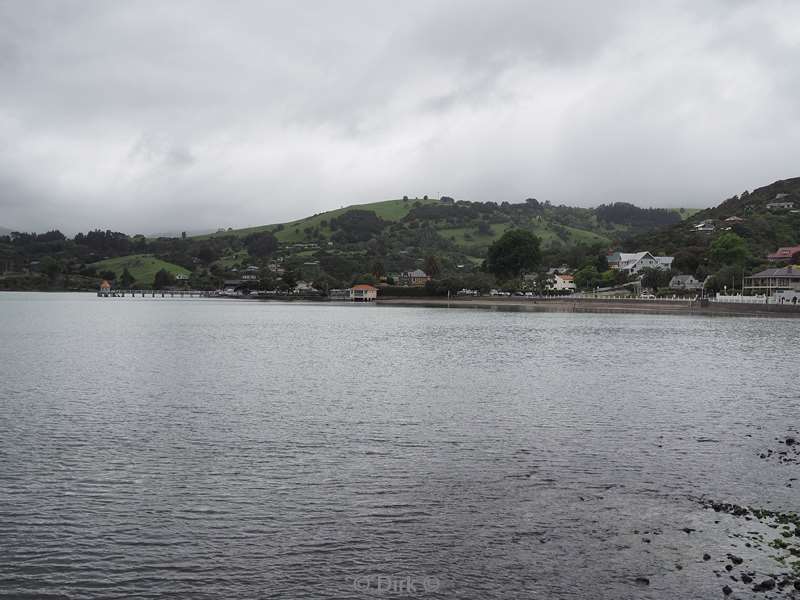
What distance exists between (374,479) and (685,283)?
151654 mm

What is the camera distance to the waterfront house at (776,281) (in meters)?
128

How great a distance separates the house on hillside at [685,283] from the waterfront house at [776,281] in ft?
49.7

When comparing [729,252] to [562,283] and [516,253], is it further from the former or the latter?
[516,253]

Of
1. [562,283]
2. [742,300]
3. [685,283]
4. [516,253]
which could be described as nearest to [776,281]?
[742,300]

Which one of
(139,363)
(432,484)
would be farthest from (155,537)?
(139,363)

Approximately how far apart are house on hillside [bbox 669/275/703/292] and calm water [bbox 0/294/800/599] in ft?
395

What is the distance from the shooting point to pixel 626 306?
431ft

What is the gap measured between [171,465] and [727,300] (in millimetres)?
120498

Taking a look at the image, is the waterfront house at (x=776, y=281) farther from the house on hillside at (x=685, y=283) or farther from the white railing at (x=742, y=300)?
the house on hillside at (x=685, y=283)

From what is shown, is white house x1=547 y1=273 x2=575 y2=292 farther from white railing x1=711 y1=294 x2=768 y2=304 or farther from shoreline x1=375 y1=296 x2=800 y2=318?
white railing x1=711 y1=294 x2=768 y2=304

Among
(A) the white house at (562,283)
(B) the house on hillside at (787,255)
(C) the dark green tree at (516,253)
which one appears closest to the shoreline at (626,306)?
(C) the dark green tree at (516,253)

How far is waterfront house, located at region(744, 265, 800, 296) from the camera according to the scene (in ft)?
419

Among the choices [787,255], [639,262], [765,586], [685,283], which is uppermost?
[787,255]

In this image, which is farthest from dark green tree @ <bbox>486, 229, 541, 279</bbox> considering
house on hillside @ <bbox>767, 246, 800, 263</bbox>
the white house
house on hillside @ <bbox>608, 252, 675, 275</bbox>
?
house on hillside @ <bbox>767, 246, 800, 263</bbox>
